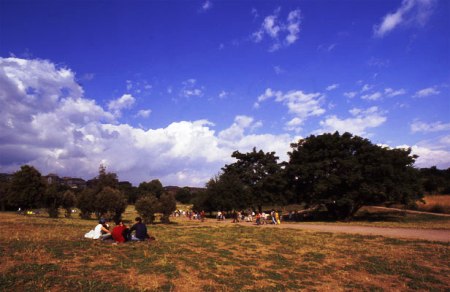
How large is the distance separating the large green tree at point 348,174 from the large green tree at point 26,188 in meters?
34.5

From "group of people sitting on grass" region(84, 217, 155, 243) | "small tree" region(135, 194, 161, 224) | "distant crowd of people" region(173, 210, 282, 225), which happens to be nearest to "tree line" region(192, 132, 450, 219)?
"distant crowd of people" region(173, 210, 282, 225)

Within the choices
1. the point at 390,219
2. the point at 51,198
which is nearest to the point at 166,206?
the point at 51,198

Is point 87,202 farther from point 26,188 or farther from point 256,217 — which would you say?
point 256,217

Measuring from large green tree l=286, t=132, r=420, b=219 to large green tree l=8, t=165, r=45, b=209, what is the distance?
34477 millimetres

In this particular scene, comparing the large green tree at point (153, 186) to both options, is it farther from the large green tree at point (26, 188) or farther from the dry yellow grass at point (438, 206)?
the dry yellow grass at point (438, 206)

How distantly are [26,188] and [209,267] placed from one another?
41433 millimetres

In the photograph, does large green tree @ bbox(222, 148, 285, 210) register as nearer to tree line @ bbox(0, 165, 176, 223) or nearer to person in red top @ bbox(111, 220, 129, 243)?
tree line @ bbox(0, 165, 176, 223)

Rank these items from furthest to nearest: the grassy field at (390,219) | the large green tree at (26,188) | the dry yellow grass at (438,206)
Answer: the dry yellow grass at (438,206) → the large green tree at (26,188) → the grassy field at (390,219)

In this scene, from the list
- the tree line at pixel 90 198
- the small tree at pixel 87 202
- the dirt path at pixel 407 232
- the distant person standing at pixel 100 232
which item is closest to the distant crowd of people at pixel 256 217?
the tree line at pixel 90 198

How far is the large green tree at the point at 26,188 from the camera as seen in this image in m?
45.1

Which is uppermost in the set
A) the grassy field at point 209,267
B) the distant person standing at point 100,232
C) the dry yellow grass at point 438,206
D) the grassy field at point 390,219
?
the dry yellow grass at point 438,206

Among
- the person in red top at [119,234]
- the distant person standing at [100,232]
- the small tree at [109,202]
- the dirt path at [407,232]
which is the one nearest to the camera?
the person in red top at [119,234]

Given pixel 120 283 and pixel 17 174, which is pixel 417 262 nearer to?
pixel 120 283

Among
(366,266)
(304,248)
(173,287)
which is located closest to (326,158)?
(304,248)
